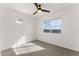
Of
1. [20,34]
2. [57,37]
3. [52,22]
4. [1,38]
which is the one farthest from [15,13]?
[57,37]

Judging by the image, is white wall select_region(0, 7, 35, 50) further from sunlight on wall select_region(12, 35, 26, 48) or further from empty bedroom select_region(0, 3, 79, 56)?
sunlight on wall select_region(12, 35, 26, 48)

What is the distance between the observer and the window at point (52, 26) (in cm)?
585

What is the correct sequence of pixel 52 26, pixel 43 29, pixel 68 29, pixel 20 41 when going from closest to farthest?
pixel 68 29 → pixel 20 41 → pixel 52 26 → pixel 43 29

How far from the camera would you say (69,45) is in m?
4.71

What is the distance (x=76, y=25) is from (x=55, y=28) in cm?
206

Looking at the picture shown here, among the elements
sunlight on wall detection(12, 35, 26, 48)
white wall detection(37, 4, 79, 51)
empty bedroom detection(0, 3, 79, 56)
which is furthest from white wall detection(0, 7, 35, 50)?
white wall detection(37, 4, 79, 51)

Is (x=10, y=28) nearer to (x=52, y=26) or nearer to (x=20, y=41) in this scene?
(x=20, y=41)

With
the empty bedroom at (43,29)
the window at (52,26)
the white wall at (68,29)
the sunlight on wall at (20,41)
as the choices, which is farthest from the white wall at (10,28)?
the white wall at (68,29)

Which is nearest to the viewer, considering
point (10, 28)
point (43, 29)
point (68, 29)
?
point (68, 29)

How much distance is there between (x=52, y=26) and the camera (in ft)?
21.4

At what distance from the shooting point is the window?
5.85m

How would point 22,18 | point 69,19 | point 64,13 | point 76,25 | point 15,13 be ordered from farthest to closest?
point 22,18 → point 15,13 → point 64,13 → point 69,19 → point 76,25

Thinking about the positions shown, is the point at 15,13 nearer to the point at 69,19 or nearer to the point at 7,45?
the point at 7,45

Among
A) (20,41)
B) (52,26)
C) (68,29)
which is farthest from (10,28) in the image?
(68,29)
